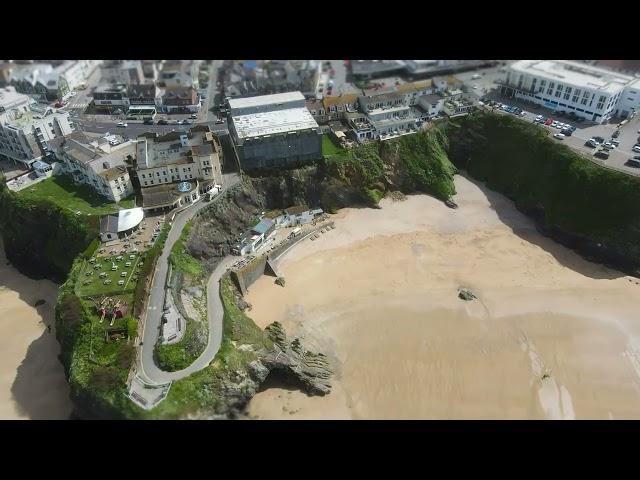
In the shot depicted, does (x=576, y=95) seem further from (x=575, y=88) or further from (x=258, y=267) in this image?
(x=258, y=267)

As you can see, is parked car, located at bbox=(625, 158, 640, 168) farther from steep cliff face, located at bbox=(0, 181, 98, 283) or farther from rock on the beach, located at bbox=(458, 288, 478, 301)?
steep cliff face, located at bbox=(0, 181, 98, 283)

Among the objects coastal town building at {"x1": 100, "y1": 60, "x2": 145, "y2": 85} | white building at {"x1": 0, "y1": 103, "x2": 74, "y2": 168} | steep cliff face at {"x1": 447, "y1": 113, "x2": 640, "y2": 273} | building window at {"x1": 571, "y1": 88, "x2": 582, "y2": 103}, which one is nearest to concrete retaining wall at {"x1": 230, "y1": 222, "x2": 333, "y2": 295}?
steep cliff face at {"x1": 447, "y1": 113, "x2": 640, "y2": 273}

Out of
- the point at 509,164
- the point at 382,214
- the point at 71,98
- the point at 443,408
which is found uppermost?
the point at 71,98

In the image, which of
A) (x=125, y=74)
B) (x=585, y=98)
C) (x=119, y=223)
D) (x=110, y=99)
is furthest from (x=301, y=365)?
(x=125, y=74)

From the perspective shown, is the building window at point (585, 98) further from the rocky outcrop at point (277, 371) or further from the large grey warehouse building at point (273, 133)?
the rocky outcrop at point (277, 371)

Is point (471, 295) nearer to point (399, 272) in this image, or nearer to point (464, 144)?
point (399, 272)

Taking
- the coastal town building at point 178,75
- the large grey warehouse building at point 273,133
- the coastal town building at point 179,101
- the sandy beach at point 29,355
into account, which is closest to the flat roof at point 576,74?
the large grey warehouse building at point 273,133

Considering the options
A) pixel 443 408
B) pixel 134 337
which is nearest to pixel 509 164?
pixel 443 408
